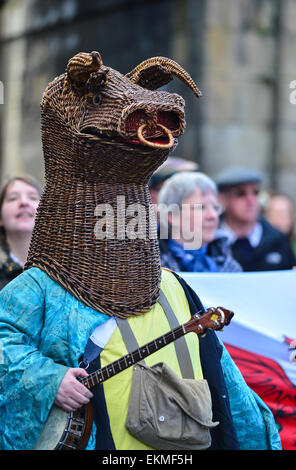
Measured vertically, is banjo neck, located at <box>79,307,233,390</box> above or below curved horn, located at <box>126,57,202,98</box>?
below

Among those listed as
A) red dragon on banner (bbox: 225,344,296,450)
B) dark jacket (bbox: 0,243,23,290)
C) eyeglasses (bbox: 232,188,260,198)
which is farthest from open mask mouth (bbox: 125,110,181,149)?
eyeglasses (bbox: 232,188,260,198)

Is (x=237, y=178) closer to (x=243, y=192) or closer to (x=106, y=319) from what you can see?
(x=243, y=192)

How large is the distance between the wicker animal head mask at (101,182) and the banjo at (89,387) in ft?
0.60

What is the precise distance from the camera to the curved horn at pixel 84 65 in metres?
2.58

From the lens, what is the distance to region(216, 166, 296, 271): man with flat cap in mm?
6312

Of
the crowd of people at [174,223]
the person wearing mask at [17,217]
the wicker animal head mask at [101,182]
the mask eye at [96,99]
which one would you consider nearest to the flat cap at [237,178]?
the crowd of people at [174,223]

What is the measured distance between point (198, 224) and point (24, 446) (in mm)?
2422

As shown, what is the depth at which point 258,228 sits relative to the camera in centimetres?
664

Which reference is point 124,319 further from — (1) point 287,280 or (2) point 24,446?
(1) point 287,280

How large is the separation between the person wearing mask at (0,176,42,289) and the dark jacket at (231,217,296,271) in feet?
7.32

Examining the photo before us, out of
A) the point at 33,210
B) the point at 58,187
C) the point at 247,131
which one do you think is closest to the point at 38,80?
the point at 247,131

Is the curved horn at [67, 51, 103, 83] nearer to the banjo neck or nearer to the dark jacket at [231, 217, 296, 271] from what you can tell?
the banjo neck

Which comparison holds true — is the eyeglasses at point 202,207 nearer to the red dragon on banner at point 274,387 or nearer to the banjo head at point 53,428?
the red dragon on banner at point 274,387

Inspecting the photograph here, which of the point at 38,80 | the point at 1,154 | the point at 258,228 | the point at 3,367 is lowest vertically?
the point at 3,367
